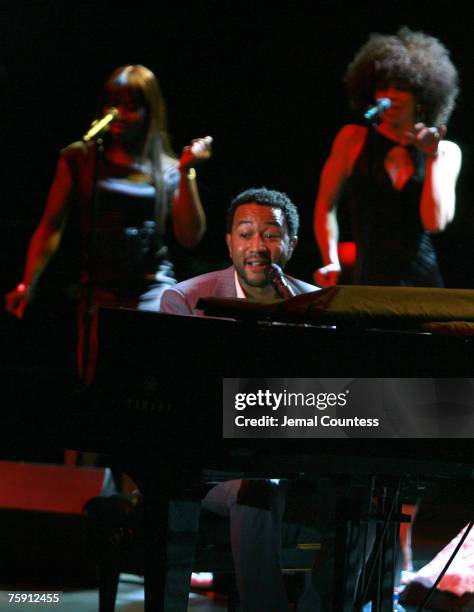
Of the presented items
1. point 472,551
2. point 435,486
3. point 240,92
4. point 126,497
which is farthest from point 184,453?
point 240,92

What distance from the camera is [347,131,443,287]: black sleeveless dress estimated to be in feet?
13.9

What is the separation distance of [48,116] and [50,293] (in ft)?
2.99

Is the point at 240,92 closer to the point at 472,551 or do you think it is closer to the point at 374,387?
the point at 472,551

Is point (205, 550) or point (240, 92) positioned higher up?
point (240, 92)

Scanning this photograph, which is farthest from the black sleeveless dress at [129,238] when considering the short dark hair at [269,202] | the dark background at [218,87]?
the short dark hair at [269,202]

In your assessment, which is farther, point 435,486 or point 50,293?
point 50,293

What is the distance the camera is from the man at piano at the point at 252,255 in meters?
3.10

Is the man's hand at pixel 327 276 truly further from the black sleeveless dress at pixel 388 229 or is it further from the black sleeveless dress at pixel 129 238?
the black sleeveless dress at pixel 129 238

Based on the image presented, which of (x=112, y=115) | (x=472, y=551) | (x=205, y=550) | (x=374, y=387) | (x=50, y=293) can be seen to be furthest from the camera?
(x=50, y=293)

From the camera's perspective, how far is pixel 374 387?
204 cm

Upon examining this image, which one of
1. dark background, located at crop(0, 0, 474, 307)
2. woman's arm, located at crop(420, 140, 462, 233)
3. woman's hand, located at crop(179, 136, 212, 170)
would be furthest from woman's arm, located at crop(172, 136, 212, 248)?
woman's arm, located at crop(420, 140, 462, 233)

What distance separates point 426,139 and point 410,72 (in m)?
0.42

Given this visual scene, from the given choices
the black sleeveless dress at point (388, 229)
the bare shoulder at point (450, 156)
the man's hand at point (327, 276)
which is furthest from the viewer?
the bare shoulder at point (450, 156)

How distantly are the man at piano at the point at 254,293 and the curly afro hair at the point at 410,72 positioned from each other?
1492mm
